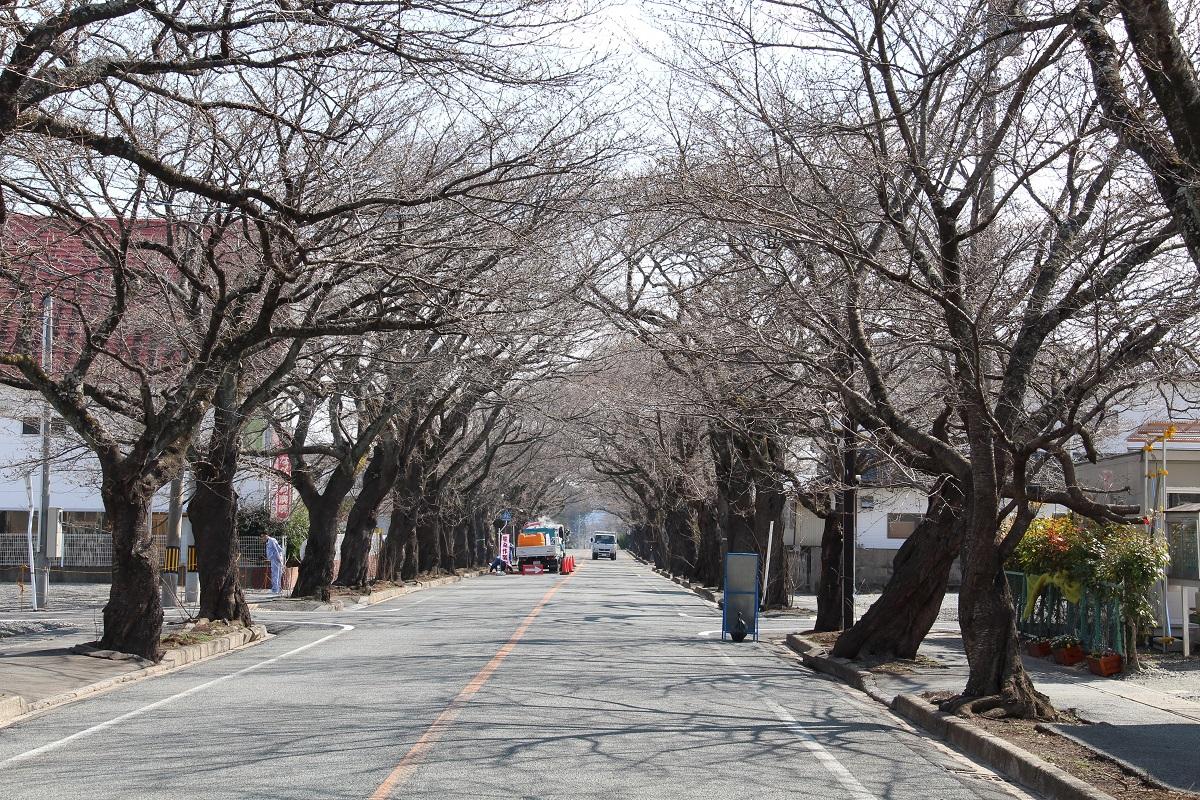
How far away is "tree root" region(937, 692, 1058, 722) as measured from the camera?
1212 cm

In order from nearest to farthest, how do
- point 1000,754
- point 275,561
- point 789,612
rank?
point 1000,754, point 789,612, point 275,561

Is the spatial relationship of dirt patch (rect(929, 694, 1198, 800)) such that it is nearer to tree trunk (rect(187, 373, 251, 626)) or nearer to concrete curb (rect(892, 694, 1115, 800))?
concrete curb (rect(892, 694, 1115, 800))

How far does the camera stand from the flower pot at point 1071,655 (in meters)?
18.0

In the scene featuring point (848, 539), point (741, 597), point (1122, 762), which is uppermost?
point (848, 539)

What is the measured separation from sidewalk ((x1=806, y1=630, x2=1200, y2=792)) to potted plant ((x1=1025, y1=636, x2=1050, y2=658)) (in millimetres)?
111

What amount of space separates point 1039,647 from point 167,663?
13044 millimetres

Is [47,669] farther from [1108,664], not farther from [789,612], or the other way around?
[789,612]

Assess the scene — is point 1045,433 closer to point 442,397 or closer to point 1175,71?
point 1175,71

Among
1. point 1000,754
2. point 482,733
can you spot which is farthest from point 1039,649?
point 482,733

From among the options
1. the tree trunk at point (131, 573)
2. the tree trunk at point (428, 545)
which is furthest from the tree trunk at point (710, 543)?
the tree trunk at point (131, 573)

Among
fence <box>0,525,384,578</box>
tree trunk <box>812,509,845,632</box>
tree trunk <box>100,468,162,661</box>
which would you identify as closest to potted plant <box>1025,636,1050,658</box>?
tree trunk <box>812,509,845,632</box>

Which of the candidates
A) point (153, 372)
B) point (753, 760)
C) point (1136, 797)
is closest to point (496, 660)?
point (153, 372)

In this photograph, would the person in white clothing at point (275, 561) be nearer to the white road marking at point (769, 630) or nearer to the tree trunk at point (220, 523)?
the tree trunk at point (220, 523)

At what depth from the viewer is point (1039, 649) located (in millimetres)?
19391
